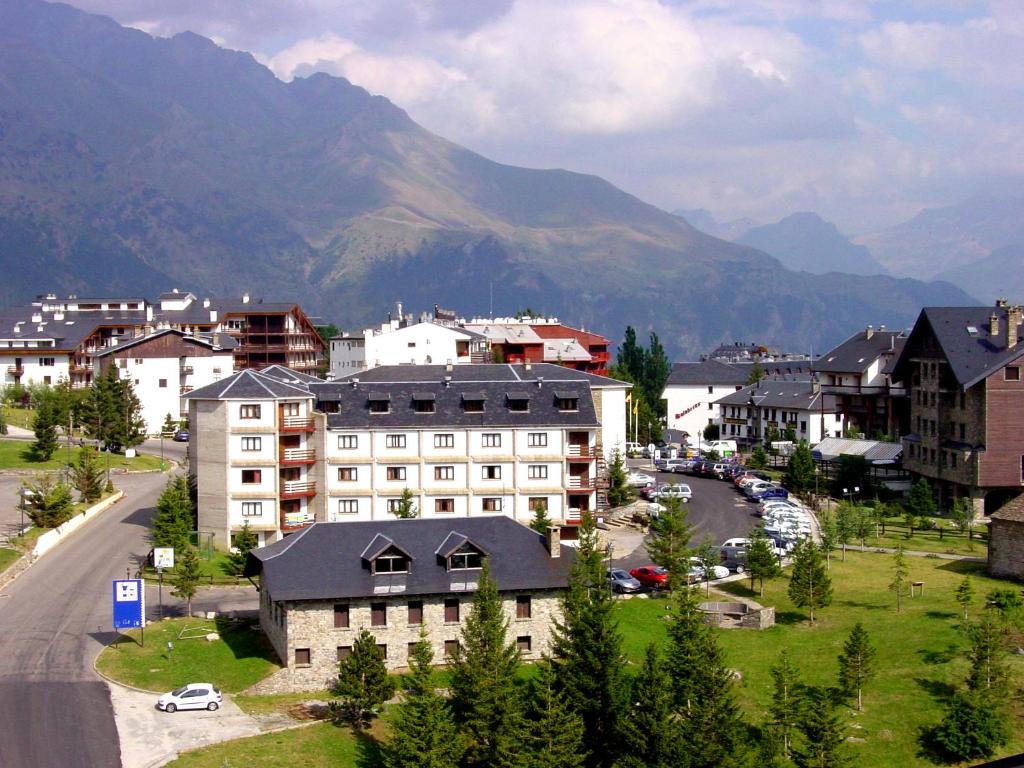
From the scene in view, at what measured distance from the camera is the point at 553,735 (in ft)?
132

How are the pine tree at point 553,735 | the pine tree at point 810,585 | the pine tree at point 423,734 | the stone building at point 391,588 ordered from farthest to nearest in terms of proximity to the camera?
the pine tree at point 810,585 < the stone building at point 391,588 < the pine tree at point 553,735 < the pine tree at point 423,734

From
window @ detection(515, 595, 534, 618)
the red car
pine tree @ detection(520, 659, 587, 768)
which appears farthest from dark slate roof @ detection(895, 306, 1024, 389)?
pine tree @ detection(520, 659, 587, 768)

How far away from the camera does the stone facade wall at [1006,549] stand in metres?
59.9

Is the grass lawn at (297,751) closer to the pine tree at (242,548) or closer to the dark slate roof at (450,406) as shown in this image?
the pine tree at (242,548)

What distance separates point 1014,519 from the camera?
60.2 meters

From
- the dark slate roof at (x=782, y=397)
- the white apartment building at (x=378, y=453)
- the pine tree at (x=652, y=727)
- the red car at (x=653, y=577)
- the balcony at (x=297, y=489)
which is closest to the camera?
the pine tree at (x=652, y=727)

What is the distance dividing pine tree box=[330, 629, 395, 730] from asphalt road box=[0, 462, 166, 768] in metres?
8.18

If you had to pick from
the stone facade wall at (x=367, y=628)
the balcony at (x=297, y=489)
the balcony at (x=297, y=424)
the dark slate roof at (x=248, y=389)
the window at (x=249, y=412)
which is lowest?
the stone facade wall at (x=367, y=628)

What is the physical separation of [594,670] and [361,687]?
28.7ft

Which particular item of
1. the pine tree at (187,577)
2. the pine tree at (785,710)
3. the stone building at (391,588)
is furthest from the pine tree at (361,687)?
the pine tree at (785,710)

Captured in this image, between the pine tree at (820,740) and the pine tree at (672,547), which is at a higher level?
the pine tree at (672,547)

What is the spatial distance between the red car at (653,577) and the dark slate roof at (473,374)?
77.8ft

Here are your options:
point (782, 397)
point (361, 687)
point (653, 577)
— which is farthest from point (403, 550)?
point (782, 397)

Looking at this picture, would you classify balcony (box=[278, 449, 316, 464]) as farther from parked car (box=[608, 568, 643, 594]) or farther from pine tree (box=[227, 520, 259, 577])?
parked car (box=[608, 568, 643, 594])
